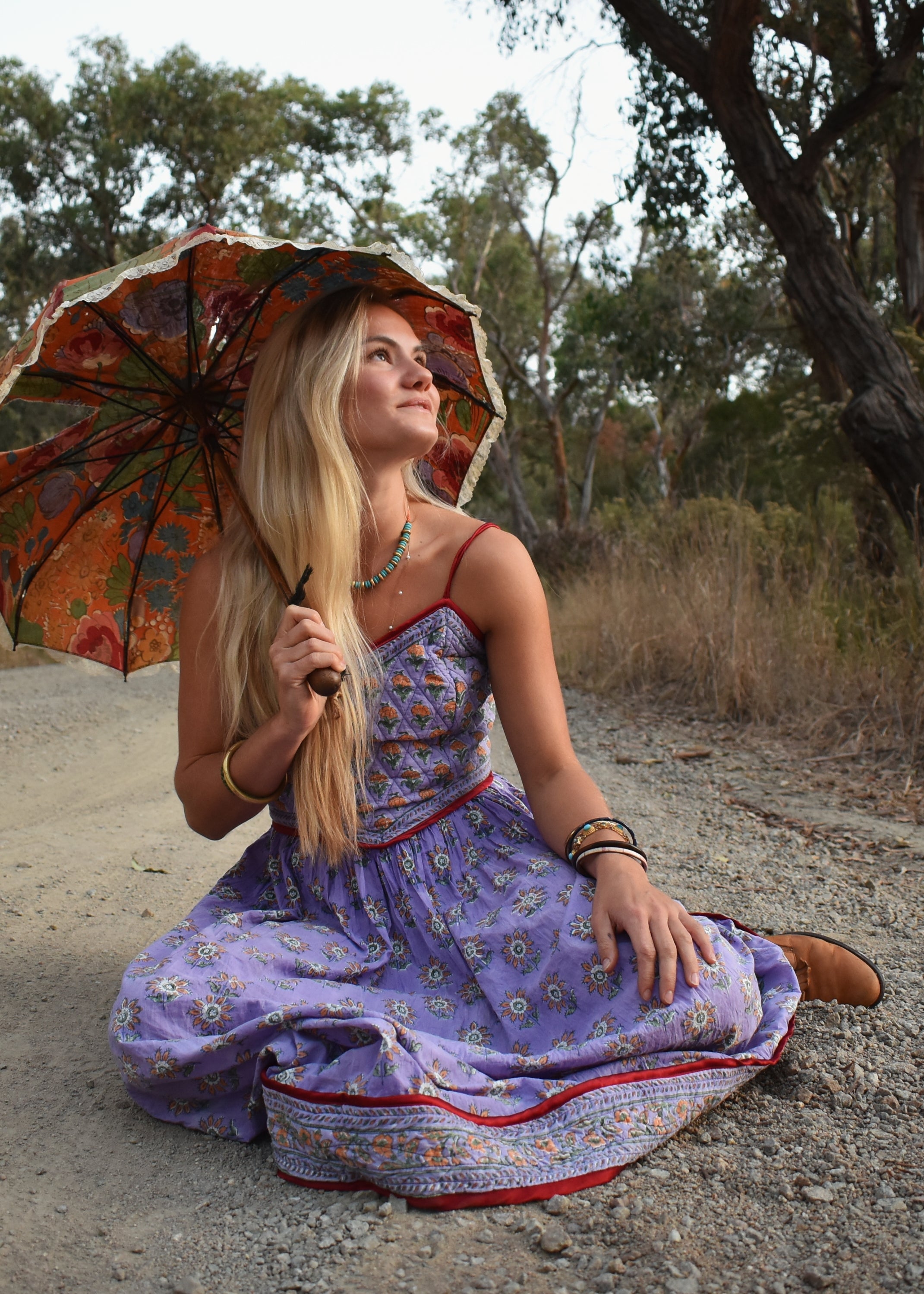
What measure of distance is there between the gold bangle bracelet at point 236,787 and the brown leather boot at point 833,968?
41.7 inches

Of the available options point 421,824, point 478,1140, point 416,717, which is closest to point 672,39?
point 416,717

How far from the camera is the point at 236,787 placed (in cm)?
210

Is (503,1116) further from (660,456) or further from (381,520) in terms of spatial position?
(660,456)

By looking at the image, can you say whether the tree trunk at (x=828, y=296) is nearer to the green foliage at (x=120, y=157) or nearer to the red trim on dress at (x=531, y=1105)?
the red trim on dress at (x=531, y=1105)

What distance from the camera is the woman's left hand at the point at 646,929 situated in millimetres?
1797

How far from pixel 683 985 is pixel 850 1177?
1.22ft

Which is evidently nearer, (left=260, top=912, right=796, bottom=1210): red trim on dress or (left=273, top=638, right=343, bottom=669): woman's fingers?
(left=260, top=912, right=796, bottom=1210): red trim on dress

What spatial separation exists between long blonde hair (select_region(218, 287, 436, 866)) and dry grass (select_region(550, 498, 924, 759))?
2811 mm

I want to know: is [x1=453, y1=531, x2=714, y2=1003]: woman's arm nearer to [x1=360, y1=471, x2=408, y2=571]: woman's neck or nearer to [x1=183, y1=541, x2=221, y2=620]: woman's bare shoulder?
[x1=360, y1=471, x2=408, y2=571]: woman's neck

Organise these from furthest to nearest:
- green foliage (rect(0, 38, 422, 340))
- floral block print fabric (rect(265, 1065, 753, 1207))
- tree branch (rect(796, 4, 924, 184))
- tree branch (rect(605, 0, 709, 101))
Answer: green foliage (rect(0, 38, 422, 340))
tree branch (rect(605, 0, 709, 101))
tree branch (rect(796, 4, 924, 184))
floral block print fabric (rect(265, 1065, 753, 1207))

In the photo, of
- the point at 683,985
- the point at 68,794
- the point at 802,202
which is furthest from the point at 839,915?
the point at 802,202

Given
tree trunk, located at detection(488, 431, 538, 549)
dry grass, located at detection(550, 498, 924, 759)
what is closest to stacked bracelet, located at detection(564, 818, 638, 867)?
dry grass, located at detection(550, 498, 924, 759)

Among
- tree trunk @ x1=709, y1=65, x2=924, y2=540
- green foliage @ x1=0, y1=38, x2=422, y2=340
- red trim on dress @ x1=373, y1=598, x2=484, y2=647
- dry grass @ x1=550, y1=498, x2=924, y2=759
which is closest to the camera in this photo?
red trim on dress @ x1=373, y1=598, x2=484, y2=647

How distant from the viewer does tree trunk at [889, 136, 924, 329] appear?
9.55 meters
